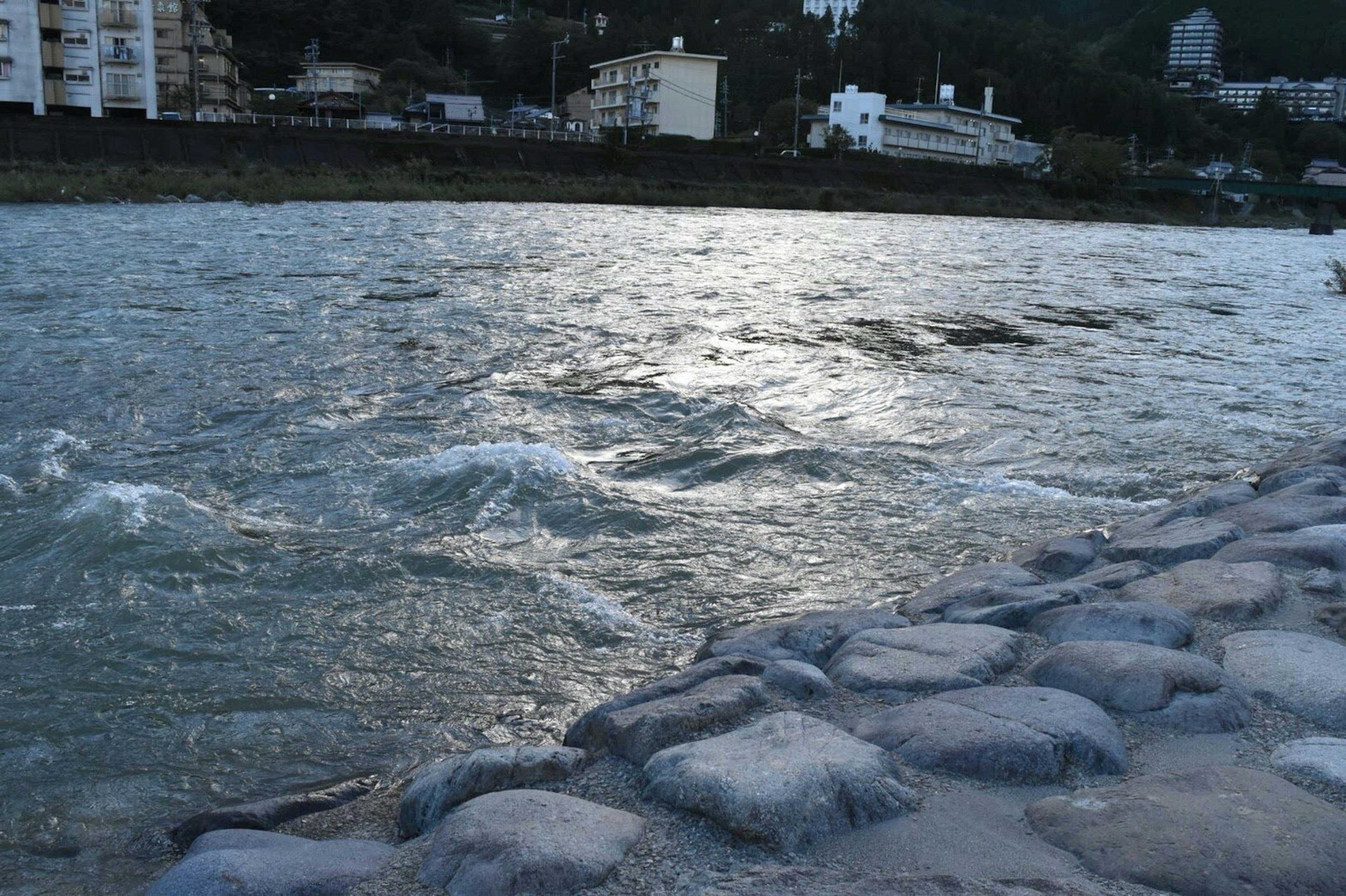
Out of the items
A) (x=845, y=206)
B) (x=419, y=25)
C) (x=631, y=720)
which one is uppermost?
(x=419, y=25)

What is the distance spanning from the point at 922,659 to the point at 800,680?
428 millimetres

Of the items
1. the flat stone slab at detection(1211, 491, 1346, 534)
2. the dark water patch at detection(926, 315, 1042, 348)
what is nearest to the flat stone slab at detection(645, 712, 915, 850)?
the flat stone slab at detection(1211, 491, 1346, 534)

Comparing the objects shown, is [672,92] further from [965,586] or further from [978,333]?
[965,586]

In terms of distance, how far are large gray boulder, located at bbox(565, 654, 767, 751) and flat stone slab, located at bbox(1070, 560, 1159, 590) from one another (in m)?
1.57

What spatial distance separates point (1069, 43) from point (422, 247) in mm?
173084

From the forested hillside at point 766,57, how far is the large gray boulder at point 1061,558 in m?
95.4

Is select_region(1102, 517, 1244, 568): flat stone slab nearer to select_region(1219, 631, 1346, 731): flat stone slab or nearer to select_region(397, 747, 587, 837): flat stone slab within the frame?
select_region(1219, 631, 1346, 731): flat stone slab

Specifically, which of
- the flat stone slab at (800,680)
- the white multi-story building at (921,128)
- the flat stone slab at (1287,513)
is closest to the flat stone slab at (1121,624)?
the flat stone slab at (800,680)

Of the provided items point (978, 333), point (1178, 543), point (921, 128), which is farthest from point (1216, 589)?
point (921, 128)

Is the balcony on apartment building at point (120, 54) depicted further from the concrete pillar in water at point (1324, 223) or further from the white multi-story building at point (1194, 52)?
the white multi-story building at point (1194, 52)

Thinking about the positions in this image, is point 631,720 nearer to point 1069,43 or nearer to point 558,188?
point 558,188

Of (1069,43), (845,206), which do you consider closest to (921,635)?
(845,206)

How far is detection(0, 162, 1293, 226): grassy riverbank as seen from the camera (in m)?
33.0

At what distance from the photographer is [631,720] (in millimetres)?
3154
